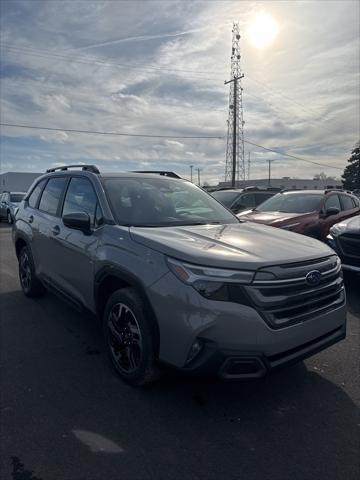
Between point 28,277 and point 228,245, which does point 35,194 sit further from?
point 228,245

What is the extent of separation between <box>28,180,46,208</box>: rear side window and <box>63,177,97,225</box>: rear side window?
113cm

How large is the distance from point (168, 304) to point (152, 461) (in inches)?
38.7

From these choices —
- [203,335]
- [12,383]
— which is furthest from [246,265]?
[12,383]

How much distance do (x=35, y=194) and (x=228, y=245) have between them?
141 inches

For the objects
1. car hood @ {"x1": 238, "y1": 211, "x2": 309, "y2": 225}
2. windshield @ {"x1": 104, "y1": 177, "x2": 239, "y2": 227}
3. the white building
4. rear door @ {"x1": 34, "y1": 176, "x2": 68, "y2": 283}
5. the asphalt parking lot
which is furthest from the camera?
the white building

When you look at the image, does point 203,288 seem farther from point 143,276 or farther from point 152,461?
point 152,461

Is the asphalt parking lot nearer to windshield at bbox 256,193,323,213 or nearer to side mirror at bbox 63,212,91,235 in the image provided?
side mirror at bbox 63,212,91,235

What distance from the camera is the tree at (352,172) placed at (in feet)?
196

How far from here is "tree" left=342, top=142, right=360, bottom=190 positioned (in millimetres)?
59625

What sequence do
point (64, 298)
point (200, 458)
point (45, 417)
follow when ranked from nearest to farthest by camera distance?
point (200, 458), point (45, 417), point (64, 298)

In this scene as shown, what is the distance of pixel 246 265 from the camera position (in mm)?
2516

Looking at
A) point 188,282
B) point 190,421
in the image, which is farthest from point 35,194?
point 190,421

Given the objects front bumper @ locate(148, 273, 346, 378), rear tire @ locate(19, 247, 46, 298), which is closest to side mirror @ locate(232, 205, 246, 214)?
rear tire @ locate(19, 247, 46, 298)

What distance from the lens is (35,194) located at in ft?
17.6
